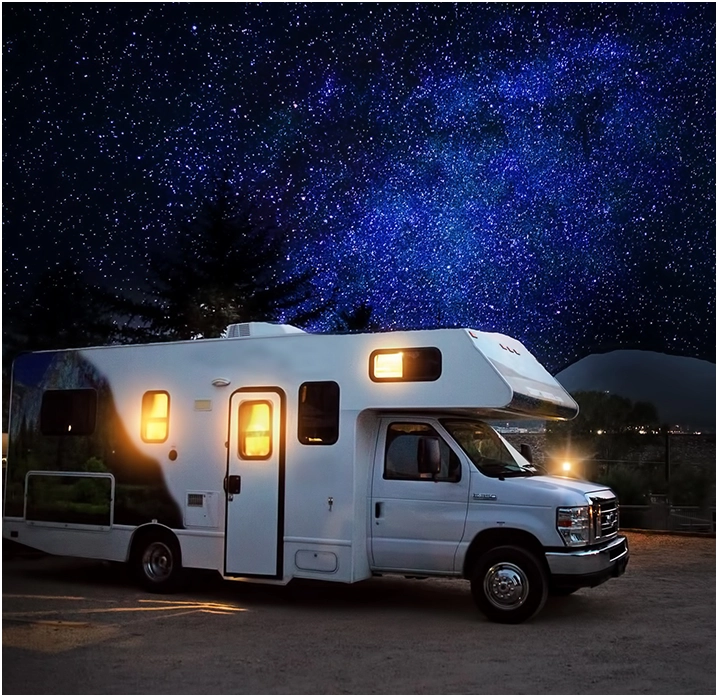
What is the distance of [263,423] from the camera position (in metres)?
11.1

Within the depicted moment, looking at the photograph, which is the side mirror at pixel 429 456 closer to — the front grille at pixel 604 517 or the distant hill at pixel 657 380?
the front grille at pixel 604 517

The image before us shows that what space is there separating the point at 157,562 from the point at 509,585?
14.6 ft

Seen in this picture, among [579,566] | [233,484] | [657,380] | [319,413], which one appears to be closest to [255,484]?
[233,484]

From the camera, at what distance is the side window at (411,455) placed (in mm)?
10164

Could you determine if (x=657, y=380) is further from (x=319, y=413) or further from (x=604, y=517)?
(x=319, y=413)

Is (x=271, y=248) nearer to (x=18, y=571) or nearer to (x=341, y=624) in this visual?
(x=18, y=571)

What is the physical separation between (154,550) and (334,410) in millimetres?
3065

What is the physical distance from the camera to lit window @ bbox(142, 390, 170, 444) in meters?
11.8

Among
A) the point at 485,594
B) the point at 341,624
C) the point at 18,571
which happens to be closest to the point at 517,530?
the point at 485,594

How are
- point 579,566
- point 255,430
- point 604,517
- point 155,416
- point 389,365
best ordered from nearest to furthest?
point 579,566, point 604,517, point 389,365, point 255,430, point 155,416

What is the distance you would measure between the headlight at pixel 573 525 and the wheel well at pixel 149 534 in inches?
179

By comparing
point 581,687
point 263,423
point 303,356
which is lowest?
point 581,687

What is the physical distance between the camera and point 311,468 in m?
10.7

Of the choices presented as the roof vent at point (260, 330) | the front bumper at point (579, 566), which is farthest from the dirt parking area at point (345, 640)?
the roof vent at point (260, 330)
